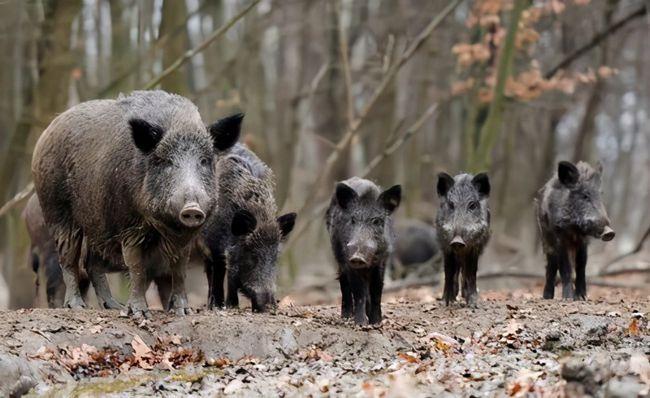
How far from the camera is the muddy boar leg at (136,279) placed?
10555 millimetres

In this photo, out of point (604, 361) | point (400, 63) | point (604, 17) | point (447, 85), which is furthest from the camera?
point (447, 85)

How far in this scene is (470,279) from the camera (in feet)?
→ 41.0

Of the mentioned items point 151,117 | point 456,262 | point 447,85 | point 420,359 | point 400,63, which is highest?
point 447,85

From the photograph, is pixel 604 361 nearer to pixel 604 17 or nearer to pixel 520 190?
pixel 604 17

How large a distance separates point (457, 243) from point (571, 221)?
2.19 meters

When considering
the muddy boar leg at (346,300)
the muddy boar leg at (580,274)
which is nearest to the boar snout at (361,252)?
the muddy boar leg at (346,300)

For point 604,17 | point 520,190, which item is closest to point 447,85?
point 604,17

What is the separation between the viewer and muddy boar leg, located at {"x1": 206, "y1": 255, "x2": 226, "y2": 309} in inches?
476

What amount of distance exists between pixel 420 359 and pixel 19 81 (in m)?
14.5

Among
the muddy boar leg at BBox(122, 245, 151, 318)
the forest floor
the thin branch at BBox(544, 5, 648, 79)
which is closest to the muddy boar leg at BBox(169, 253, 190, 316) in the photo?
the forest floor

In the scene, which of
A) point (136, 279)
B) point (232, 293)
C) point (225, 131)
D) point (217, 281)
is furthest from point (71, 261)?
point (225, 131)

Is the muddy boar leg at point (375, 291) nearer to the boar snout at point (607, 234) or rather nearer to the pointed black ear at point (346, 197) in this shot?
the pointed black ear at point (346, 197)

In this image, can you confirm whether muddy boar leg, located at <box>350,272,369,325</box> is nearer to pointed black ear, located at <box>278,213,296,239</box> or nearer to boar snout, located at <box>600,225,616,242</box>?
pointed black ear, located at <box>278,213,296,239</box>

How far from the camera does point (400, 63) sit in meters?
18.6
